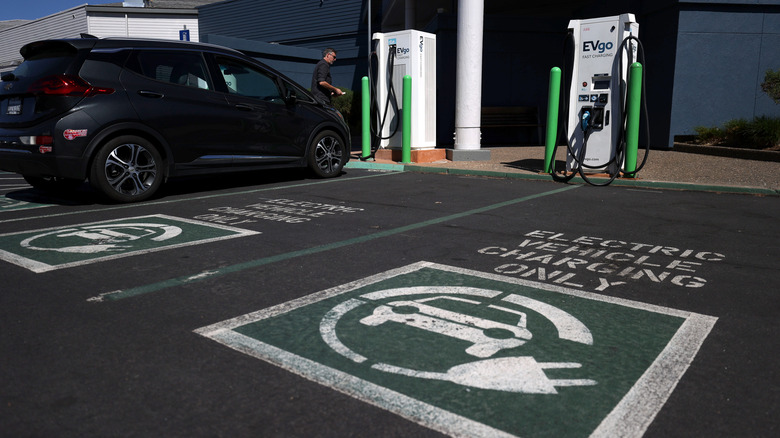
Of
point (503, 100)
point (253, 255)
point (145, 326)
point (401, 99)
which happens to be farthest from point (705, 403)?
point (503, 100)

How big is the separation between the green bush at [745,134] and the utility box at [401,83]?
6.06 meters

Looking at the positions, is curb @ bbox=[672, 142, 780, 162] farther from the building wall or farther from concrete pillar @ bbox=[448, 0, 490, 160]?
concrete pillar @ bbox=[448, 0, 490, 160]

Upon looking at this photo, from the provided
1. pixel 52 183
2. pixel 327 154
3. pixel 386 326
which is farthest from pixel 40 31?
pixel 386 326

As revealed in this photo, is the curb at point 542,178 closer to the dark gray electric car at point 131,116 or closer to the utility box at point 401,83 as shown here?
the utility box at point 401,83

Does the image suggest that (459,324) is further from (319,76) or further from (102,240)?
(319,76)

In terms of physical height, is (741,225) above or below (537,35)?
below

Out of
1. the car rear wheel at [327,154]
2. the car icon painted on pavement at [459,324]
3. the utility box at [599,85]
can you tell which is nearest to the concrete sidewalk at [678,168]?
the utility box at [599,85]

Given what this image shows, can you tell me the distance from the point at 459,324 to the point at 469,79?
9.53 meters

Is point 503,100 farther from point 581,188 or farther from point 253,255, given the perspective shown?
point 253,255

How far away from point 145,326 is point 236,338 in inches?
21.0

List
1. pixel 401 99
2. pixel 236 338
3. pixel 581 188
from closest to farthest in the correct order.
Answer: pixel 236 338 → pixel 581 188 → pixel 401 99

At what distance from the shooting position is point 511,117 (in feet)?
57.2

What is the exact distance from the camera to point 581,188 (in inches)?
348

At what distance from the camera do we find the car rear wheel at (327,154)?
9.44 m
